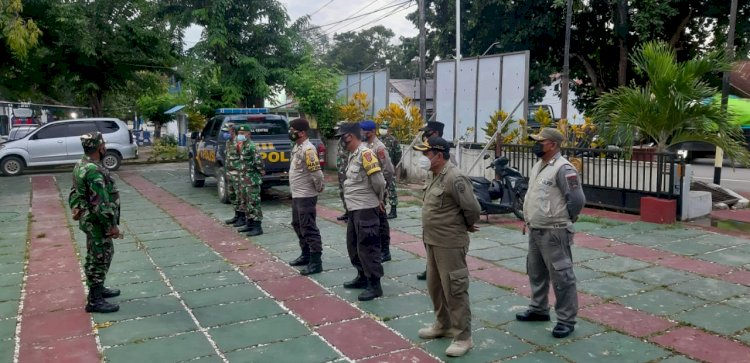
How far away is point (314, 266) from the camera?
6004 mm

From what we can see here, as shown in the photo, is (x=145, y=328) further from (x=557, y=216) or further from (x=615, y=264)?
(x=615, y=264)

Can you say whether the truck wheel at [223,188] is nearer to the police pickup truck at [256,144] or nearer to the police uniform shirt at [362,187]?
the police pickup truck at [256,144]

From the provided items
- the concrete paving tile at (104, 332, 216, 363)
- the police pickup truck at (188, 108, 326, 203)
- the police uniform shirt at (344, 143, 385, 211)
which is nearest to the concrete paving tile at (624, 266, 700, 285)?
the police uniform shirt at (344, 143, 385, 211)

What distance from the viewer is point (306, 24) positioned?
19703 millimetres

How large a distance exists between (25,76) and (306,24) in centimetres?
911

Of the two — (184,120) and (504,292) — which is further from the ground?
(184,120)

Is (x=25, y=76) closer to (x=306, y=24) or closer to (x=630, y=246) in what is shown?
(x=306, y=24)

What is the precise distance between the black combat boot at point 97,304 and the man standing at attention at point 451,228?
2.76 m

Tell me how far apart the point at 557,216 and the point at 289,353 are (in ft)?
6.77

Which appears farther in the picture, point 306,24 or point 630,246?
point 306,24

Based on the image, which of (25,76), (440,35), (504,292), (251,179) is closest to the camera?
(504,292)

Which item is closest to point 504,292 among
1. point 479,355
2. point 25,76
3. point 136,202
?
point 479,355

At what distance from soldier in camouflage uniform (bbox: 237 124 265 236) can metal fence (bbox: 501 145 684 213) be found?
489 centimetres

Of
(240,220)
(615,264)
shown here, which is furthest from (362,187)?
(240,220)
